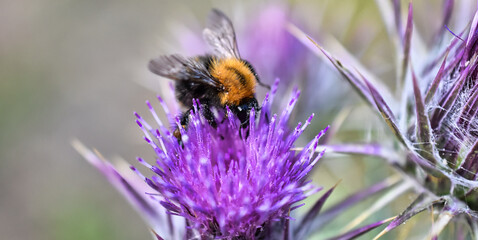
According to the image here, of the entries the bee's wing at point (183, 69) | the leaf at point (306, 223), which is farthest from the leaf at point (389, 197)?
the bee's wing at point (183, 69)

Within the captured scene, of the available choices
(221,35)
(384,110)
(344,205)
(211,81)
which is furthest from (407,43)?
(221,35)

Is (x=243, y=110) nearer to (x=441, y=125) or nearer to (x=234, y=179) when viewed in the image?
(x=234, y=179)

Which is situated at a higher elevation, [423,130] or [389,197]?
[423,130]

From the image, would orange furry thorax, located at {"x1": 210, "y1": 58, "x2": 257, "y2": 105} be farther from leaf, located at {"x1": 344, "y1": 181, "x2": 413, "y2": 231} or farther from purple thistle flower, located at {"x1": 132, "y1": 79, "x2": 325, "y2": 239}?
leaf, located at {"x1": 344, "y1": 181, "x2": 413, "y2": 231}

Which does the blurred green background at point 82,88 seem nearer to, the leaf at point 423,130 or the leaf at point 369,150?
the leaf at point 369,150

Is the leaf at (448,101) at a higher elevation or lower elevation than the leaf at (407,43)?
lower

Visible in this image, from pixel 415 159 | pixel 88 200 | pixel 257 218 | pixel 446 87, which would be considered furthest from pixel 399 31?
pixel 88 200
